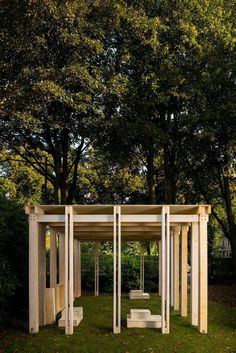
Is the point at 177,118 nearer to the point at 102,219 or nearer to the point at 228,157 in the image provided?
the point at 228,157

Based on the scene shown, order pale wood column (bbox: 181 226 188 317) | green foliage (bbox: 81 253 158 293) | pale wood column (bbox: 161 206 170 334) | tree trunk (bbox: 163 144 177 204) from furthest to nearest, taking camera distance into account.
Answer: tree trunk (bbox: 163 144 177 204) < green foliage (bbox: 81 253 158 293) < pale wood column (bbox: 181 226 188 317) < pale wood column (bbox: 161 206 170 334)

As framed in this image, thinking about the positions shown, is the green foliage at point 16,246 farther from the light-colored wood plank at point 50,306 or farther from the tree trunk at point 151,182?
the tree trunk at point 151,182

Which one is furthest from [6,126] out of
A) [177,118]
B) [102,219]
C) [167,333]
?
[167,333]

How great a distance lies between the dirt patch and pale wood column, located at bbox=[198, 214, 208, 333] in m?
7.66

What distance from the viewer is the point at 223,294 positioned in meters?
21.9

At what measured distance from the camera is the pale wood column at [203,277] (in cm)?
1159

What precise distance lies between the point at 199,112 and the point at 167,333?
11531 mm

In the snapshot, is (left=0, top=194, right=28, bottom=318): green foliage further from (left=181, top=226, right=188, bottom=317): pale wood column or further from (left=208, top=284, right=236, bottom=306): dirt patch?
(left=208, top=284, right=236, bottom=306): dirt patch

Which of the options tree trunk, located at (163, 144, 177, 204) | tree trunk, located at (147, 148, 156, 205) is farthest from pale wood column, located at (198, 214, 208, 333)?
tree trunk, located at (163, 144, 177, 204)

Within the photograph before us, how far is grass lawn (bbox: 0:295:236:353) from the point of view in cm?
1012

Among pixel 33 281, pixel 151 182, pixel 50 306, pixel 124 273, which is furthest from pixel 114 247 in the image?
pixel 151 182

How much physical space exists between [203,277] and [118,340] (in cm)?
239

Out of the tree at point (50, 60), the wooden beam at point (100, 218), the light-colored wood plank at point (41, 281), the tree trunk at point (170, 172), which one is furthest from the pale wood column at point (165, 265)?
the tree trunk at point (170, 172)

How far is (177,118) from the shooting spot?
21797 millimetres
